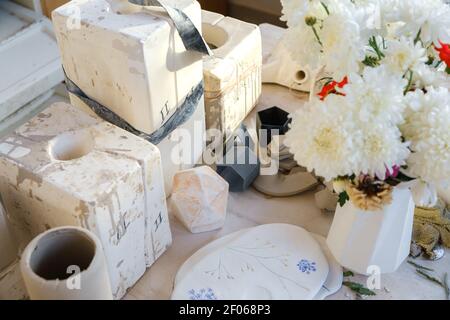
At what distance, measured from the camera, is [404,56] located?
2.15 feet

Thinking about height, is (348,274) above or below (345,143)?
below

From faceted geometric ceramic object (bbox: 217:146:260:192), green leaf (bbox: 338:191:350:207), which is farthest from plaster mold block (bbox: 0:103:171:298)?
green leaf (bbox: 338:191:350:207)

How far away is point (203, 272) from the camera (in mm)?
794

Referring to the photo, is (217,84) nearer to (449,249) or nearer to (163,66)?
(163,66)

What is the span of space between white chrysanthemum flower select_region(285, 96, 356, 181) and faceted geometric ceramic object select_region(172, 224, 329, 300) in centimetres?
21

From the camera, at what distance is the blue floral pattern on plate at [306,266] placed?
31.7 inches

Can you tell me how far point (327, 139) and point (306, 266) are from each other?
0.26 metres

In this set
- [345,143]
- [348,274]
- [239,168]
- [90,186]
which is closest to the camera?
[345,143]

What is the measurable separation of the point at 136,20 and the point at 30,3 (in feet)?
Answer: 3.03

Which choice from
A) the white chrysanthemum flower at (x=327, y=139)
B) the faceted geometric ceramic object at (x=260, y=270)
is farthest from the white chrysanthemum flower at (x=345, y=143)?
the faceted geometric ceramic object at (x=260, y=270)

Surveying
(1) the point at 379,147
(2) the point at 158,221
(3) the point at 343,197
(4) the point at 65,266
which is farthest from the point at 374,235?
(4) the point at 65,266

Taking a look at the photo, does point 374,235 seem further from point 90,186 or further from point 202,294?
point 90,186

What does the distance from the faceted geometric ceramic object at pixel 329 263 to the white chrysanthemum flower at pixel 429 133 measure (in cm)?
23
